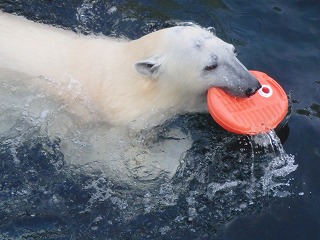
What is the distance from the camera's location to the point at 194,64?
5.62 metres

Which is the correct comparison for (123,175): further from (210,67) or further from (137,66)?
(210,67)

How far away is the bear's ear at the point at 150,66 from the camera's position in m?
5.61

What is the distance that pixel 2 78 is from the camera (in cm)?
609

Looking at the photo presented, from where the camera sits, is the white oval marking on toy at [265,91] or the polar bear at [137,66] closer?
the polar bear at [137,66]

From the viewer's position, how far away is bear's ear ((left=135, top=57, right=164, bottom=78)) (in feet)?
18.4

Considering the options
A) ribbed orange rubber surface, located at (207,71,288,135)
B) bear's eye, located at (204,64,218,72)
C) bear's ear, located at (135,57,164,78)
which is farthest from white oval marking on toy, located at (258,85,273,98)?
bear's ear, located at (135,57,164,78)

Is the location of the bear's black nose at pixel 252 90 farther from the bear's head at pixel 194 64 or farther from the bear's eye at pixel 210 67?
the bear's eye at pixel 210 67

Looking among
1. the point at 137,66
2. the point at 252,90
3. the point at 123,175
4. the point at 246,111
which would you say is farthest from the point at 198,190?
the point at 137,66

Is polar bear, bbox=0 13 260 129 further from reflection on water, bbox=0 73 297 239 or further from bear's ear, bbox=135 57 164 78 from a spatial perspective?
reflection on water, bbox=0 73 297 239

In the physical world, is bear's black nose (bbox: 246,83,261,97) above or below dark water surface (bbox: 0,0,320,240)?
above

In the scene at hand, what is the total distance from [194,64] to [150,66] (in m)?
0.40

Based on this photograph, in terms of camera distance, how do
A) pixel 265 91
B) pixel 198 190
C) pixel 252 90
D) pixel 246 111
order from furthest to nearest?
pixel 265 91 < pixel 198 190 < pixel 246 111 < pixel 252 90

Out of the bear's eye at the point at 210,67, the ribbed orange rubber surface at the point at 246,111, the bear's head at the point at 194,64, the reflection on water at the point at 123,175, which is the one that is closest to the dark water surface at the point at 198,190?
the reflection on water at the point at 123,175

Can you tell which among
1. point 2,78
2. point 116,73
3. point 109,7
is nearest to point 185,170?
point 116,73
